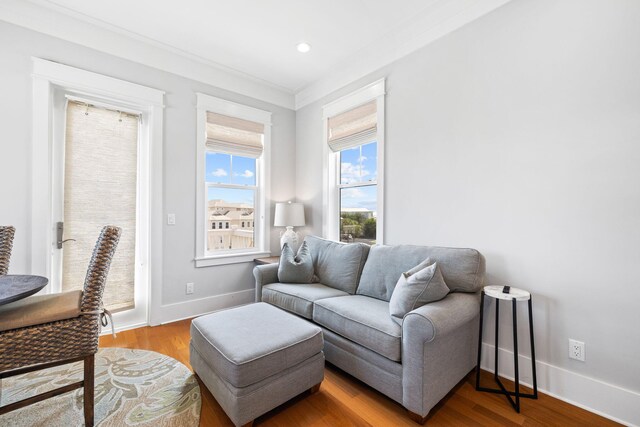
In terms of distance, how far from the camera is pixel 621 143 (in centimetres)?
161

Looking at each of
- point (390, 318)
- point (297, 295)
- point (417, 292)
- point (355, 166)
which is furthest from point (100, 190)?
point (417, 292)

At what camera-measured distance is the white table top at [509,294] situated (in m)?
1.74

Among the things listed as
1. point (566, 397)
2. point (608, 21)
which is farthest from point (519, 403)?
point (608, 21)

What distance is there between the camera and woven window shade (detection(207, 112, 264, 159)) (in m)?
3.31

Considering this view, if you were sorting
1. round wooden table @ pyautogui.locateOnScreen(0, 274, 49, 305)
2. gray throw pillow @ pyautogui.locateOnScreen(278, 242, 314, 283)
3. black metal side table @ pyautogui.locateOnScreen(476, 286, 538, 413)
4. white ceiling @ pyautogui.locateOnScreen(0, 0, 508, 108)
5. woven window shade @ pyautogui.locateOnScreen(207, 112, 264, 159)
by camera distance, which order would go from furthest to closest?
woven window shade @ pyautogui.locateOnScreen(207, 112, 264, 159), gray throw pillow @ pyautogui.locateOnScreen(278, 242, 314, 283), white ceiling @ pyautogui.locateOnScreen(0, 0, 508, 108), black metal side table @ pyautogui.locateOnScreen(476, 286, 538, 413), round wooden table @ pyautogui.locateOnScreen(0, 274, 49, 305)

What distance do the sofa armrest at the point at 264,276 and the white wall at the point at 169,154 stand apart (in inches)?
31.3

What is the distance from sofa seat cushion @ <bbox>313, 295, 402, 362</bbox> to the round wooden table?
5.47 ft

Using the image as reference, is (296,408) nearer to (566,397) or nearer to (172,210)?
(566,397)

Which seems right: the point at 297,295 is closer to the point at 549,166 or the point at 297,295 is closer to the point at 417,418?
the point at 417,418

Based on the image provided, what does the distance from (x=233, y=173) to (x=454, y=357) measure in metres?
2.99

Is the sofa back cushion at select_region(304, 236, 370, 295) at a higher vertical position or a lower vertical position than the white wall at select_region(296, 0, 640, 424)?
lower

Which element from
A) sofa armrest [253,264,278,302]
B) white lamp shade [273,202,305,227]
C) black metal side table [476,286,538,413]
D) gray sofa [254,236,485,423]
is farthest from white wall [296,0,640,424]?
white lamp shade [273,202,305,227]

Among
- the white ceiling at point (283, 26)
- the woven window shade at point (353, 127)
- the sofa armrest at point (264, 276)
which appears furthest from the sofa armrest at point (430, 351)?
the white ceiling at point (283, 26)

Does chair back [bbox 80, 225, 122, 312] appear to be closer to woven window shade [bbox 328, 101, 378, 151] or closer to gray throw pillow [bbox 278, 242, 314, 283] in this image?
gray throw pillow [bbox 278, 242, 314, 283]
